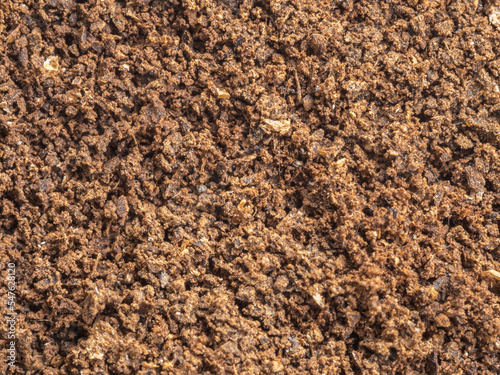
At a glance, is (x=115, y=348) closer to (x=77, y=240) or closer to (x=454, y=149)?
(x=77, y=240)

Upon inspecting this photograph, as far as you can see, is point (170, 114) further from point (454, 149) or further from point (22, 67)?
point (454, 149)

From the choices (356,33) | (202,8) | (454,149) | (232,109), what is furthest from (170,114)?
(454,149)

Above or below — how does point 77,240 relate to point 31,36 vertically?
below

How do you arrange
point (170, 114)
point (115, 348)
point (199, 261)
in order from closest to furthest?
point (115, 348) < point (199, 261) < point (170, 114)

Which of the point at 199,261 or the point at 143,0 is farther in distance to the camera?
the point at 143,0

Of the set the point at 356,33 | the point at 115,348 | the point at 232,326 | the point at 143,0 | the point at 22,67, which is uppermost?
the point at 356,33

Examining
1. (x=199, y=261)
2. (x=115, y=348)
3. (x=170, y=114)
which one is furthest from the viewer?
(x=170, y=114)

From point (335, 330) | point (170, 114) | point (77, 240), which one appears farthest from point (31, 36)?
point (335, 330)
